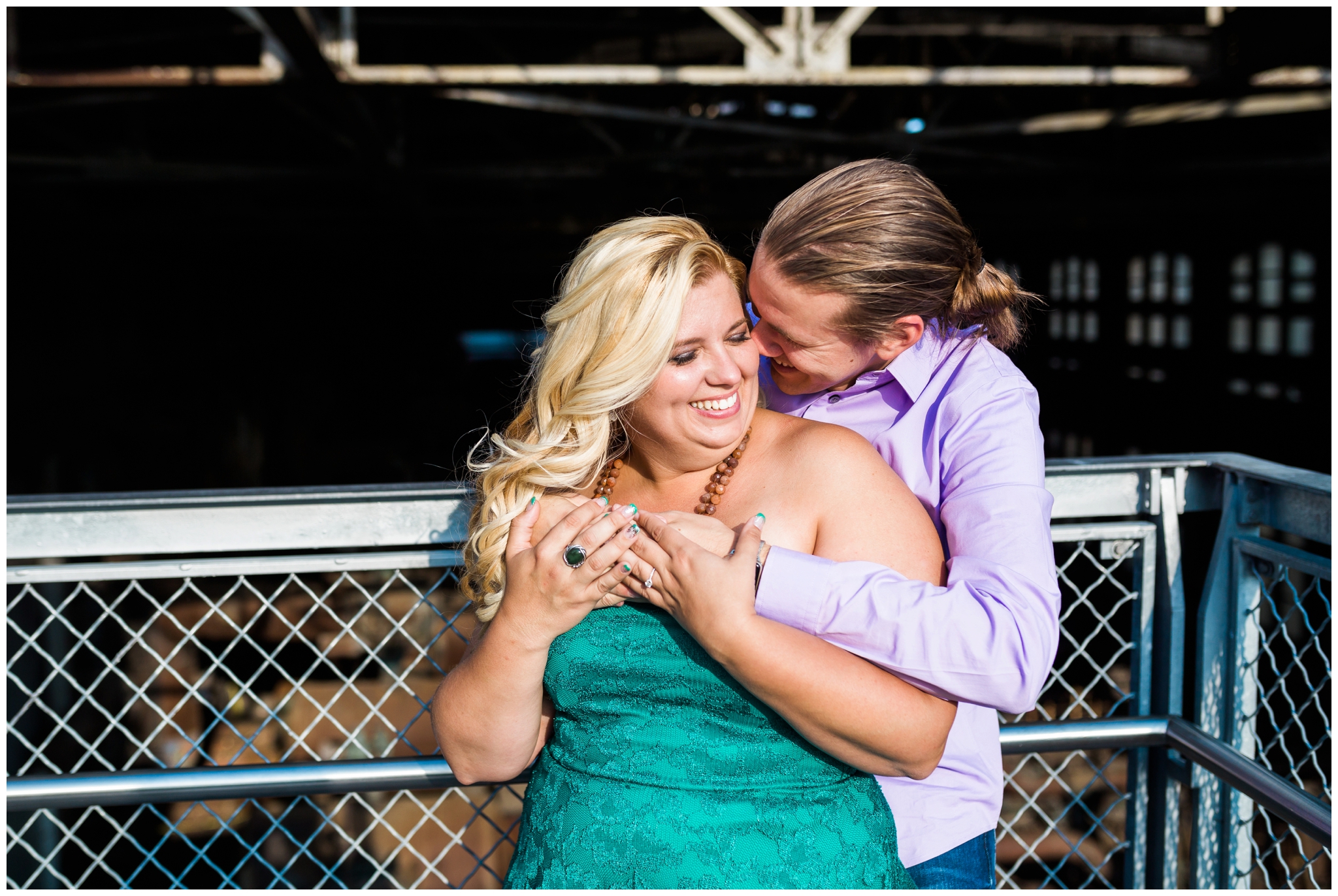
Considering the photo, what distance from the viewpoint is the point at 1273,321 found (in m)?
15.9

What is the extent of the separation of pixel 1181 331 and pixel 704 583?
67.7 ft

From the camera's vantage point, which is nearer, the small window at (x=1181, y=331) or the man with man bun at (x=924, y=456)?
the man with man bun at (x=924, y=456)

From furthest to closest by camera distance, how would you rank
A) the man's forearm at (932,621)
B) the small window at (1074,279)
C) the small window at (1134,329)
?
the small window at (1074,279) < the small window at (1134,329) < the man's forearm at (932,621)

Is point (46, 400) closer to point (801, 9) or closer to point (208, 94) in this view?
point (208, 94)

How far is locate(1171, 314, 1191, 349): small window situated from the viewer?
62.2 ft

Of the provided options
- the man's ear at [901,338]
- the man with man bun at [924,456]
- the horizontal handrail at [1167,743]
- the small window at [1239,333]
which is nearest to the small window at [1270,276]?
the small window at [1239,333]

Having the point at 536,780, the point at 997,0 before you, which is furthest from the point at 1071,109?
the point at 536,780

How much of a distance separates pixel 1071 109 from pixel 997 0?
630 centimetres

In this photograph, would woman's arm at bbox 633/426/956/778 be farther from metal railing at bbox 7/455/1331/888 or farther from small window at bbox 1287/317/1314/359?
small window at bbox 1287/317/1314/359

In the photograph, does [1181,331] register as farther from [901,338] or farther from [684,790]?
[684,790]

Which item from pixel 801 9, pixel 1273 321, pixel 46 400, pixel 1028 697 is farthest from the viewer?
pixel 1273 321

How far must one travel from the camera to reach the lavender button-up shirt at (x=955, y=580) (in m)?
1.47

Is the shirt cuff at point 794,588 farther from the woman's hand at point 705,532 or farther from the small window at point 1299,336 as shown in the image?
the small window at point 1299,336

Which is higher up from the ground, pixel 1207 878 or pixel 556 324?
pixel 556 324
